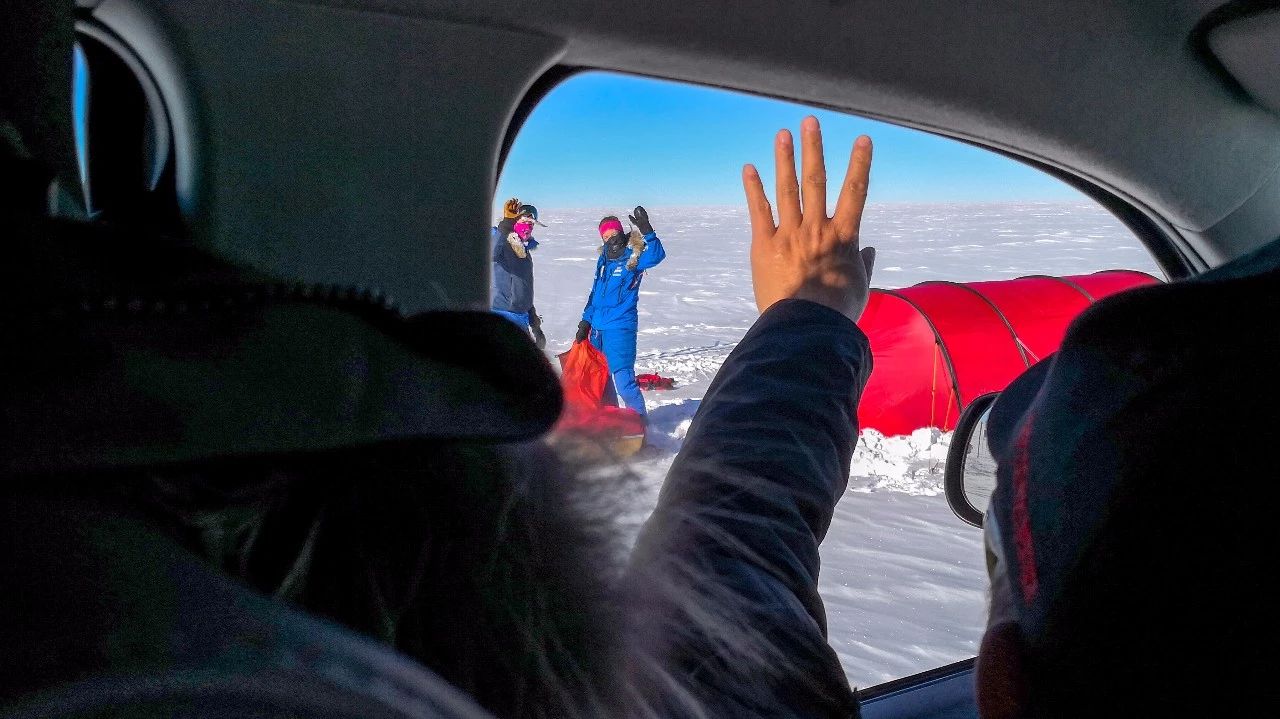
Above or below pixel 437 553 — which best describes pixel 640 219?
above

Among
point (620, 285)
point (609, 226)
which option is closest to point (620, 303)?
point (620, 285)

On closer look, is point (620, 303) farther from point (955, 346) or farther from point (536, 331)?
point (536, 331)

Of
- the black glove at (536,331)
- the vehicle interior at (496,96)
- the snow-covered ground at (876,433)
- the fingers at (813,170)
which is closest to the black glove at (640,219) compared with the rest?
the snow-covered ground at (876,433)

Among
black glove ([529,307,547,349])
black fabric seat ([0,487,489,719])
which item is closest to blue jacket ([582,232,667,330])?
black glove ([529,307,547,349])

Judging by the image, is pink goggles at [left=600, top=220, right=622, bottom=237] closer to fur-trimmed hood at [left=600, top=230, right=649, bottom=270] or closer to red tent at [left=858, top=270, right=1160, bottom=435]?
fur-trimmed hood at [left=600, top=230, right=649, bottom=270]

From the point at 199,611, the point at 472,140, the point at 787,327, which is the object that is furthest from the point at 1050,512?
the point at 472,140

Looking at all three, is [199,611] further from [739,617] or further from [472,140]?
[472,140]

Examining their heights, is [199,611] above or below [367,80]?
below
